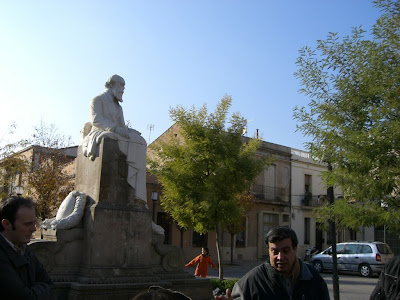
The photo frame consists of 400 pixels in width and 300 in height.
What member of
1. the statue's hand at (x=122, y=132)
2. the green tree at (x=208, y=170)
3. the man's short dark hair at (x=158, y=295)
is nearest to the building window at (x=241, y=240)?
the green tree at (x=208, y=170)

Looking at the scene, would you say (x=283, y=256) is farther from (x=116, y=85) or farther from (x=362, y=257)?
(x=362, y=257)

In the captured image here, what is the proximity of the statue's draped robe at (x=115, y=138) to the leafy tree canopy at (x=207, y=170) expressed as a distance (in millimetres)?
5686

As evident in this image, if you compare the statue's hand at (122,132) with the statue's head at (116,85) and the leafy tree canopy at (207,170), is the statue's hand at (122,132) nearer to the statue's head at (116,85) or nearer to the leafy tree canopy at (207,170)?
the statue's head at (116,85)

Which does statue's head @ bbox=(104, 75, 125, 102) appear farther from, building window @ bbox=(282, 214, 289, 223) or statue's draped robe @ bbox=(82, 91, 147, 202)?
building window @ bbox=(282, 214, 289, 223)

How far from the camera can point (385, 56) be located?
24.8 ft

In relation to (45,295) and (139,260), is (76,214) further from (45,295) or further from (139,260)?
(45,295)

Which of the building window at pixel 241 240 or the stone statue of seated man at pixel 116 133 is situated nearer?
the stone statue of seated man at pixel 116 133

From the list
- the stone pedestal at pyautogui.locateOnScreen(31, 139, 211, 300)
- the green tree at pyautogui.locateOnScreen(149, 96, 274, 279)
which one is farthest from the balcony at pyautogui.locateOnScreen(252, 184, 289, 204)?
the stone pedestal at pyautogui.locateOnScreen(31, 139, 211, 300)

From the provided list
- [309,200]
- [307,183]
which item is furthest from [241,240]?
[307,183]

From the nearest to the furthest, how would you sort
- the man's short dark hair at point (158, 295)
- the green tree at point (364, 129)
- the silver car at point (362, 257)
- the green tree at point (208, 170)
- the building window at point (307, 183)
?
1. the man's short dark hair at point (158, 295)
2. the green tree at point (364, 129)
3. the green tree at point (208, 170)
4. the silver car at point (362, 257)
5. the building window at point (307, 183)

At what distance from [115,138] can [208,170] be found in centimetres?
683

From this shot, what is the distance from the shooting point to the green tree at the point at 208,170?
14.6 meters

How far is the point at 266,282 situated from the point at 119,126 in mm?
6583

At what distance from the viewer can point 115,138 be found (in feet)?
28.3
